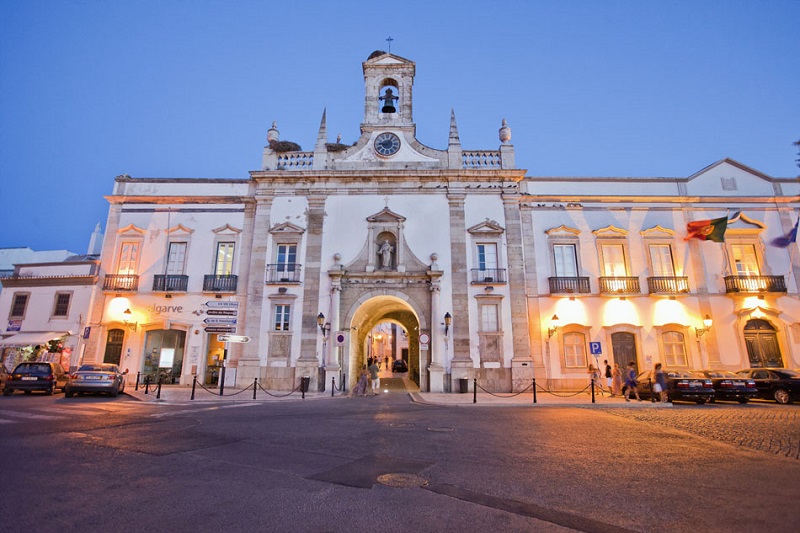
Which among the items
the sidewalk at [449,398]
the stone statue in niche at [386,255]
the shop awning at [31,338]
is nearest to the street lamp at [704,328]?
the sidewalk at [449,398]

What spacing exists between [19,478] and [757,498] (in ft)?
26.8

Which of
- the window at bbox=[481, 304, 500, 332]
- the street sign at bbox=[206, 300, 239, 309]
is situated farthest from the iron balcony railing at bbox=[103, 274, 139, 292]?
the window at bbox=[481, 304, 500, 332]

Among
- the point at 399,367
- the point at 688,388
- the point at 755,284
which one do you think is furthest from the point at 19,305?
the point at 755,284

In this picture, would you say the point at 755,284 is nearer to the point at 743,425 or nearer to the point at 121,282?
the point at 743,425

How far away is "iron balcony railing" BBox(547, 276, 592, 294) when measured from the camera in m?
20.6

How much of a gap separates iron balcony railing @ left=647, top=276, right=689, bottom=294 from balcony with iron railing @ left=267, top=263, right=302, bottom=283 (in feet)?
58.1

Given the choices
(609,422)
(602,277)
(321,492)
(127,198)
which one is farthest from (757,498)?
(127,198)

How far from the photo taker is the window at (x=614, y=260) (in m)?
21.2

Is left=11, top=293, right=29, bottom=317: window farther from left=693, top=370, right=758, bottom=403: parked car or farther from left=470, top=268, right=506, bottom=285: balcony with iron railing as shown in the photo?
left=693, top=370, right=758, bottom=403: parked car

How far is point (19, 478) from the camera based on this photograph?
4777 mm

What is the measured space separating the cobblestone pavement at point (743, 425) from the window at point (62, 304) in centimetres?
2621

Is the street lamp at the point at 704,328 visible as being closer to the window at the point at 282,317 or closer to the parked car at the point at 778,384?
the parked car at the point at 778,384

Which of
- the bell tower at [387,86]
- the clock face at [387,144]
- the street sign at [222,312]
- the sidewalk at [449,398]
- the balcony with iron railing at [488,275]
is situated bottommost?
the sidewalk at [449,398]

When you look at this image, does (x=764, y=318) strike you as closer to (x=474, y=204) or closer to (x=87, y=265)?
(x=474, y=204)
